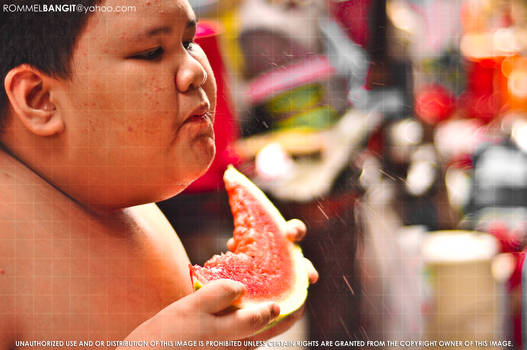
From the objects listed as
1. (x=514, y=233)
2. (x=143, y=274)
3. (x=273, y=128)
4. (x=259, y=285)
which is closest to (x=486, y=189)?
(x=514, y=233)

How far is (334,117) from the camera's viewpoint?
2.78ft

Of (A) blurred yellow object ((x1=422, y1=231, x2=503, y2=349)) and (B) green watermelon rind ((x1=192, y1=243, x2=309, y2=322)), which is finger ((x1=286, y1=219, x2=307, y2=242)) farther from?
(A) blurred yellow object ((x1=422, y1=231, x2=503, y2=349))

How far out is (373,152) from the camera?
878 mm

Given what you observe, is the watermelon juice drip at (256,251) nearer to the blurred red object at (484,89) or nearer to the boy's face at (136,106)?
the boy's face at (136,106)

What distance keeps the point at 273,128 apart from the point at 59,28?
33cm

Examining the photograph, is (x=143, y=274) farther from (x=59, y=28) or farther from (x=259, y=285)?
(x=59, y=28)

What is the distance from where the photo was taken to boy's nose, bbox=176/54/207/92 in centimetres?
60

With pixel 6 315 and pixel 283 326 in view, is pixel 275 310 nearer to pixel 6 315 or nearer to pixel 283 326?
pixel 283 326

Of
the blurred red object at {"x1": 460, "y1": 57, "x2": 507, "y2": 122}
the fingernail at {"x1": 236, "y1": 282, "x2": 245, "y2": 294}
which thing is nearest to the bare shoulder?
the fingernail at {"x1": 236, "y1": 282, "x2": 245, "y2": 294}

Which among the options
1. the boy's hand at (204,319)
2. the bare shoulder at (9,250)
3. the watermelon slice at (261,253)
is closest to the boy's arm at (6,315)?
the bare shoulder at (9,250)

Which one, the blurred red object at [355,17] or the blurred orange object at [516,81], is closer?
the blurred red object at [355,17]

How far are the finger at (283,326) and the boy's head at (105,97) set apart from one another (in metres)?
0.22

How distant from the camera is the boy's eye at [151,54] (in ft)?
1.93

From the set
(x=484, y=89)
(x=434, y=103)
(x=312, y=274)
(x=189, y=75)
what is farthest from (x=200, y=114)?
(x=484, y=89)
